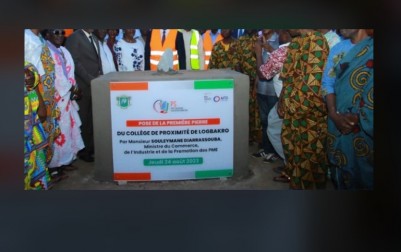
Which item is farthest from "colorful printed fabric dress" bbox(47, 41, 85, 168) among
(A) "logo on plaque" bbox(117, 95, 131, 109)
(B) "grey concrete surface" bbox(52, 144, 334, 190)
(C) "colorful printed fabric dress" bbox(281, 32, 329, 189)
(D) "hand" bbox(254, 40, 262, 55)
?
(C) "colorful printed fabric dress" bbox(281, 32, 329, 189)

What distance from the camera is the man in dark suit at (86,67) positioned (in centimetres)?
288

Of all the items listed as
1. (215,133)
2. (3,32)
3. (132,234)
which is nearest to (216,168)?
(215,133)

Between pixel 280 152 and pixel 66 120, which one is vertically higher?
pixel 66 120

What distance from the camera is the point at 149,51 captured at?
290cm

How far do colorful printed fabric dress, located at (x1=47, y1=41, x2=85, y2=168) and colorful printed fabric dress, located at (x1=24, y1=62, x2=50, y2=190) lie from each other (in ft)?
0.29

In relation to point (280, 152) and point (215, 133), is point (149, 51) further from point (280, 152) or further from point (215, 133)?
point (280, 152)

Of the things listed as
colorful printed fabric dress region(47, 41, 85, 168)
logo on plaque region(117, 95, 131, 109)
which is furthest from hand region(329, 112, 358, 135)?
colorful printed fabric dress region(47, 41, 85, 168)

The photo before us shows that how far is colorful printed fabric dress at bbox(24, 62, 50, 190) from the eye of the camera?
2936mm

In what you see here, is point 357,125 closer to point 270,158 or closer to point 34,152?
point 270,158

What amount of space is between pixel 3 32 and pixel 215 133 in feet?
5.33

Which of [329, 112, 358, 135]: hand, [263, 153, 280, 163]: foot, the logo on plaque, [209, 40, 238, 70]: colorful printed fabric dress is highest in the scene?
[209, 40, 238, 70]: colorful printed fabric dress

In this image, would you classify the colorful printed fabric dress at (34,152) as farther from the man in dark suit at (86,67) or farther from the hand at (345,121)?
the hand at (345,121)

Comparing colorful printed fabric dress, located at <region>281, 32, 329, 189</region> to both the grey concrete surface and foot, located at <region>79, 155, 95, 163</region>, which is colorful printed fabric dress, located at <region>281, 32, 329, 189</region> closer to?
the grey concrete surface

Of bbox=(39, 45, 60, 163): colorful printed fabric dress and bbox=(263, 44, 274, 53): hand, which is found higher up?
bbox=(263, 44, 274, 53): hand
